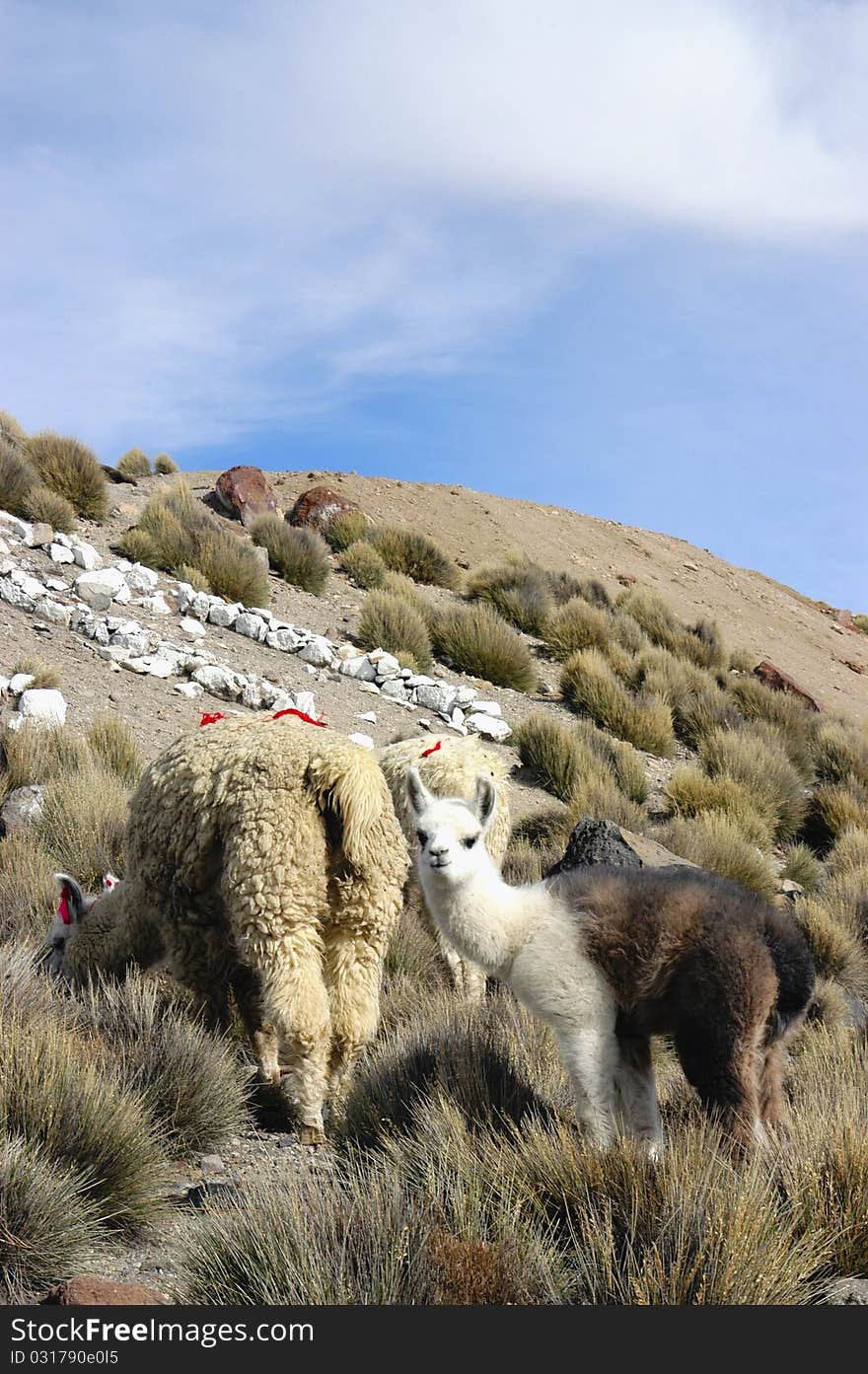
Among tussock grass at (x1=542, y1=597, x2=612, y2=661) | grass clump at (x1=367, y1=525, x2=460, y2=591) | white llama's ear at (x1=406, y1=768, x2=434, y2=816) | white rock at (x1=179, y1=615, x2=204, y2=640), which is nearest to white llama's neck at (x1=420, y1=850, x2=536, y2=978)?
white llama's ear at (x1=406, y1=768, x2=434, y2=816)

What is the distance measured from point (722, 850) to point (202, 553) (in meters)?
11.0

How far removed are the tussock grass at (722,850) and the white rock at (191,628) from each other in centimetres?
731

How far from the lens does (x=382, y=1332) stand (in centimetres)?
348

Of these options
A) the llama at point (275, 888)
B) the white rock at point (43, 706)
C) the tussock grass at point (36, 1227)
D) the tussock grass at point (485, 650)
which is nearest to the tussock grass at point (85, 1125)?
the tussock grass at point (36, 1227)

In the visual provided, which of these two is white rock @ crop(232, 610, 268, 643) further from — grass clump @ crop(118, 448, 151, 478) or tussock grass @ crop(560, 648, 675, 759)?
grass clump @ crop(118, 448, 151, 478)

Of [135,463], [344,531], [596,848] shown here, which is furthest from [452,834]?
[135,463]

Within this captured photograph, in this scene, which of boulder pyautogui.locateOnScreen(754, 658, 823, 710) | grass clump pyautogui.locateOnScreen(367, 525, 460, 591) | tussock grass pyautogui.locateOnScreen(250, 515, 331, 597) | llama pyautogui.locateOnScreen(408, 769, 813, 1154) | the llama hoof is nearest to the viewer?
llama pyautogui.locateOnScreen(408, 769, 813, 1154)

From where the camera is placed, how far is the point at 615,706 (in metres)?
20.2

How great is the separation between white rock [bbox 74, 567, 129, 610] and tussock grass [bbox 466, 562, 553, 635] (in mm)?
9827

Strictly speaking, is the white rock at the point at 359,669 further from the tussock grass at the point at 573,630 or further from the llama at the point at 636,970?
the llama at the point at 636,970

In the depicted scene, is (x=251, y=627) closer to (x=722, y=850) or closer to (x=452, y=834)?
(x=722, y=850)

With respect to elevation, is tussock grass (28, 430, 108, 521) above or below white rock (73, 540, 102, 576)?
above

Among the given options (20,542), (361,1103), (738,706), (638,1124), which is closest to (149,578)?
(20,542)

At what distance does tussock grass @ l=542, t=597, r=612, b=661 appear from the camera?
23.9 m
